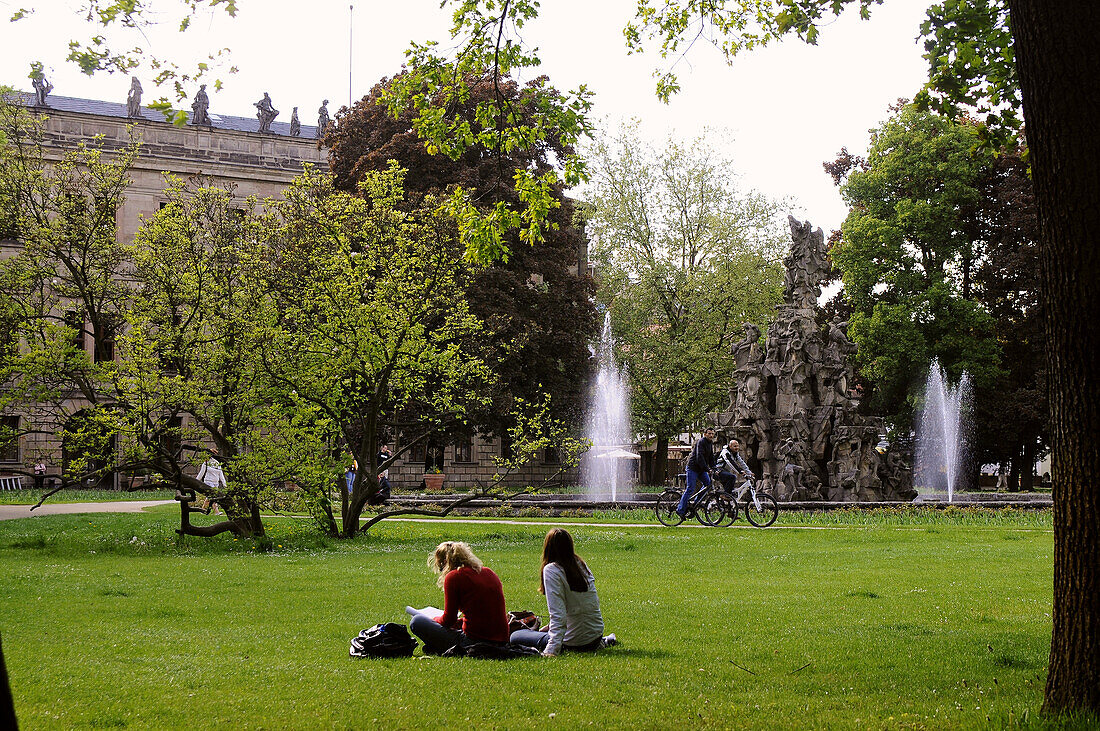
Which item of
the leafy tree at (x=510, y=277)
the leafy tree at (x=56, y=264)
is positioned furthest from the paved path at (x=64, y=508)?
the leafy tree at (x=510, y=277)

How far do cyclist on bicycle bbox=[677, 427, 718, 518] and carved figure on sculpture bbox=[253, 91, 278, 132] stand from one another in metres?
45.3

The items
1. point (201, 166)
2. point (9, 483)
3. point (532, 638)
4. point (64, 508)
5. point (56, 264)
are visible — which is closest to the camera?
point (532, 638)

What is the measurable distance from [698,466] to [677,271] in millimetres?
24270

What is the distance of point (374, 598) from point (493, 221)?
4.41 metres

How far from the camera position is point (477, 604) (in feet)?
26.4

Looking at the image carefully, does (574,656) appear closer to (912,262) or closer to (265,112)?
(912,262)

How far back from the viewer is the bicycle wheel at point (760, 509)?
21.8 m

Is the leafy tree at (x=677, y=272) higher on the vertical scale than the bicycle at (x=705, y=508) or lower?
higher

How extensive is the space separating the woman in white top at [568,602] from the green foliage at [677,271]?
115 feet

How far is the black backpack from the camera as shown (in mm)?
7910

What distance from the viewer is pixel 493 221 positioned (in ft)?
36.9

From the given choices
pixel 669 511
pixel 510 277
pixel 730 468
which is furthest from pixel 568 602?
pixel 510 277

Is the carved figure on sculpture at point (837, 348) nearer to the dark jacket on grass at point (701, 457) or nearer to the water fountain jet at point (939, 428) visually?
the dark jacket on grass at point (701, 457)

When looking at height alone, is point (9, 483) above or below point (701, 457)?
below
